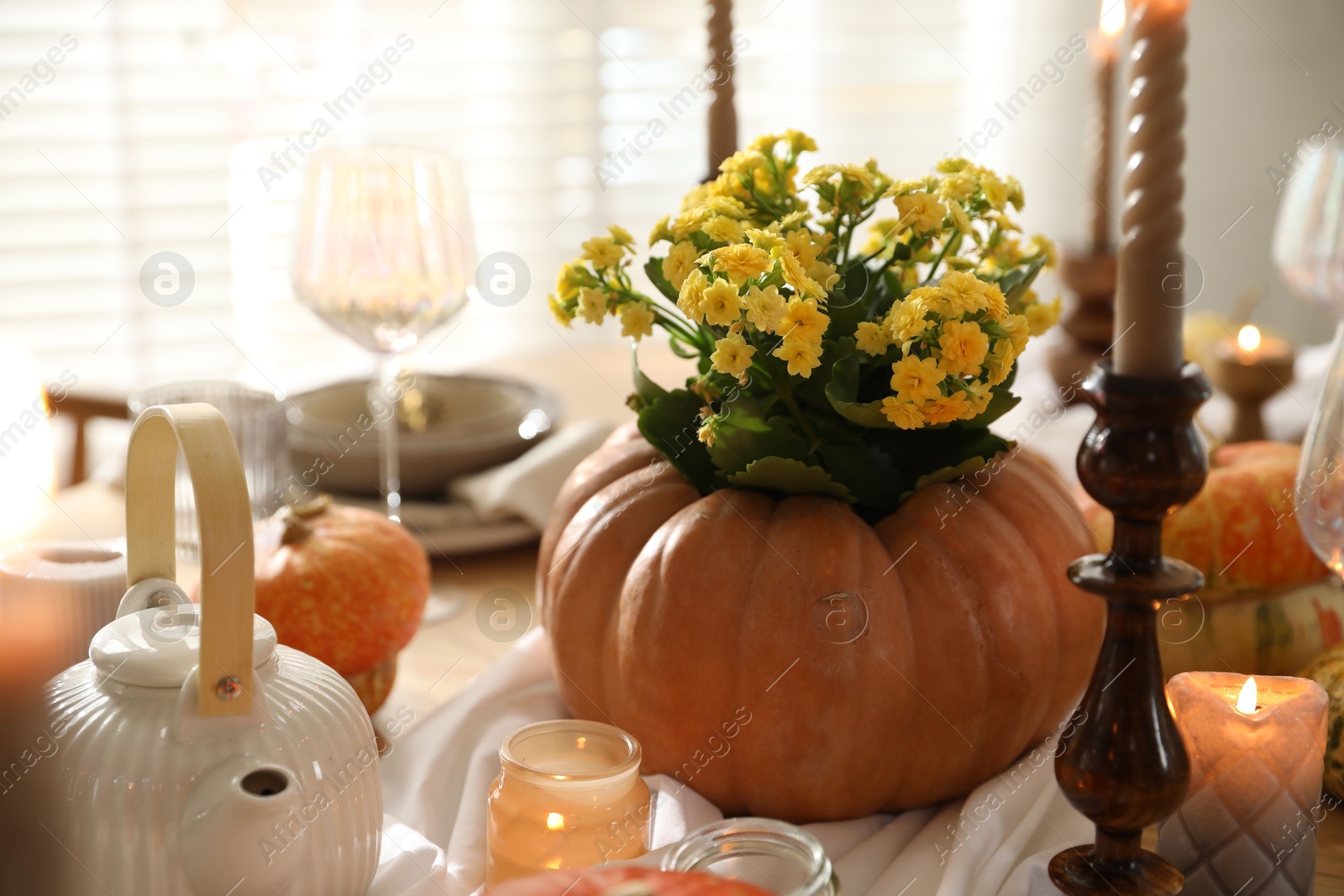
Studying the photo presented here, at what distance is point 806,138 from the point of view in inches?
33.8

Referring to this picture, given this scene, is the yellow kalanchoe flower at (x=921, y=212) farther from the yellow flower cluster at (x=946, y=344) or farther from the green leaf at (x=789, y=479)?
the green leaf at (x=789, y=479)

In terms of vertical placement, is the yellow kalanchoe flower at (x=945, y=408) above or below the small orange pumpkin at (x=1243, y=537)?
above

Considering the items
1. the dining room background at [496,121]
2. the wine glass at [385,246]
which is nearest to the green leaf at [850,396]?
the wine glass at [385,246]

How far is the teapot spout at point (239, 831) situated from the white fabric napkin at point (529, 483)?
602 millimetres

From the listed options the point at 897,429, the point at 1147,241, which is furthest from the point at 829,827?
the point at 1147,241

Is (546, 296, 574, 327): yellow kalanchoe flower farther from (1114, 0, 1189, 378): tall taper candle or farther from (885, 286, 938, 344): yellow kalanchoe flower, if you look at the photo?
(1114, 0, 1189, 378): tall taper candle

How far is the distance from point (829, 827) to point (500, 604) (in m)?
0.47

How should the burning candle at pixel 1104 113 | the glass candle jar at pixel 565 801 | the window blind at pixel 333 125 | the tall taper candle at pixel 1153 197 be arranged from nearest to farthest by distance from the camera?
1. the tall taper candle at pixel 1153 197
2. the glass candle jar at pixel 565 801
3. the burning candle at pixel 1104 113
4. the window blind at pixel 333 125

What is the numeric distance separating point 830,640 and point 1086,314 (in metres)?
1.04

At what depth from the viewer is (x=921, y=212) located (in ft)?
2.59

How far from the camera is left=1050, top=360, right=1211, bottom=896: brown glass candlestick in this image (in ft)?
1.97

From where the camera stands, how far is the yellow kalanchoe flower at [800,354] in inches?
28.2

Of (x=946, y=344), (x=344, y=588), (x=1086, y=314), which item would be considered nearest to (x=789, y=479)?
(x=946, y=344)

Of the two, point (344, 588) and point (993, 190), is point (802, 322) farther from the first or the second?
point (344, 588)
